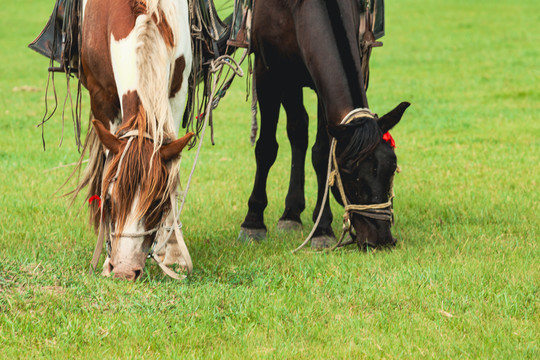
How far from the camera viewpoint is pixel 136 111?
162 inches

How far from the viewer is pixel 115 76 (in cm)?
430

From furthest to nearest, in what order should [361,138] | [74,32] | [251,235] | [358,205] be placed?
[251,235], [74,32], [358,205], [361,138]

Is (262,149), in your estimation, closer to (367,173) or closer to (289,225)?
(289,225)

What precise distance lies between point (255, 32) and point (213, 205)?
1953 millimetres

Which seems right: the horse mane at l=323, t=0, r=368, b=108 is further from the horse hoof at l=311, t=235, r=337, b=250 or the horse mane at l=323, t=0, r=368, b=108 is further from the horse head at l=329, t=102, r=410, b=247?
the horse hoof at l=311, t=235, r=337, b=250

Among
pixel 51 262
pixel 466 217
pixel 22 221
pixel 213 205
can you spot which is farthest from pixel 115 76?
pixel 466 217

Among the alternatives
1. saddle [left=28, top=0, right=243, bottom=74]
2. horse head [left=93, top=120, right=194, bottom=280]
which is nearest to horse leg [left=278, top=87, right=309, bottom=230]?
saddle [left=28, top=0, right=243, bottom=74]

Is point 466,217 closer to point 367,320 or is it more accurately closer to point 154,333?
point 367,320

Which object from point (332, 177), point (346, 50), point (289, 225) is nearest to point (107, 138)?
point (332, 177)

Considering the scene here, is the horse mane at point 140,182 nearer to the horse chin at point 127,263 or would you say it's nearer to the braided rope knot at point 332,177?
the horse chin at point 127,263

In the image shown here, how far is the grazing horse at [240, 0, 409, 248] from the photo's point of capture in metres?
4.66

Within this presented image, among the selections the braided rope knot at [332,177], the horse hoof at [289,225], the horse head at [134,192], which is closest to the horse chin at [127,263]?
the horse head at [134,192]

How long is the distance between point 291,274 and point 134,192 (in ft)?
4.32

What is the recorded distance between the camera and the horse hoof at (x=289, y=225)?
6.19m
